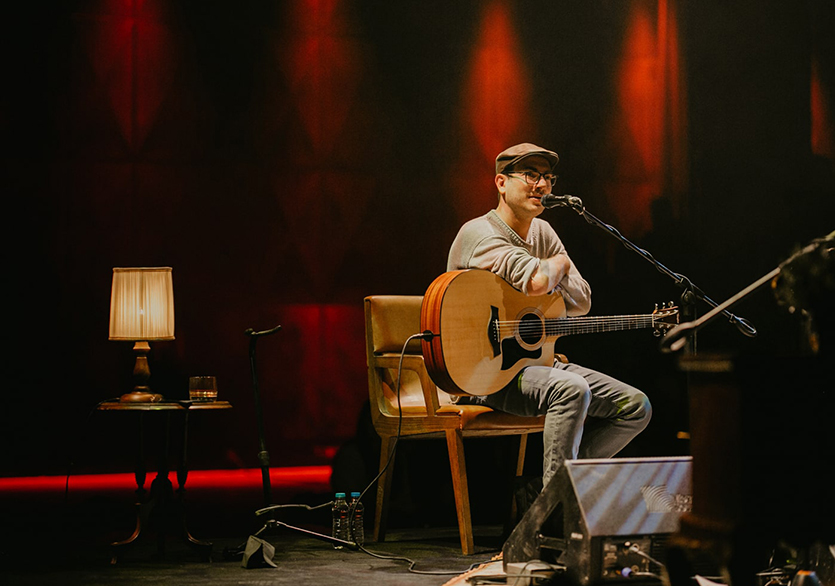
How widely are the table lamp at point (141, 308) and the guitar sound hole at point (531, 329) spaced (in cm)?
142

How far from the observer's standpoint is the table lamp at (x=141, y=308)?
12.3ft

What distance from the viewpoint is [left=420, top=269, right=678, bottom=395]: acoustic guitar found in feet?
11.6

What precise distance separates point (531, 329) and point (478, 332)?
248mm

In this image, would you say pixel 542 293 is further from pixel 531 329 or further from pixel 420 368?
pixel 420 368

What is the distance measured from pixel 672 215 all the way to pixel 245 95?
2361 mm

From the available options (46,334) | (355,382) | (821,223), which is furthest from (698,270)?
(46,334)

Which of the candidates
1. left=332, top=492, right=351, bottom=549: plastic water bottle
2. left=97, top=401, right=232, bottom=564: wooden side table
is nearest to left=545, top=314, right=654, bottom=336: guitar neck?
left=332, top=492, right=351, bottom=549: plastic water bottle

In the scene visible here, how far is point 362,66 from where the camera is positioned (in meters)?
4.92

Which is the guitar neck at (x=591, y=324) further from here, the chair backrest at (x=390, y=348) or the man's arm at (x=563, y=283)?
the chair backrest at (x=390, y=348)

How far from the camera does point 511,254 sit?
12.2 ft

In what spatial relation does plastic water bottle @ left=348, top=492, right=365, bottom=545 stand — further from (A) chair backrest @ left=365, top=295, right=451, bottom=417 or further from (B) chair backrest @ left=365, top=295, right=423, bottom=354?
(B) chair backrest @ left=365, top=295, right=423, bottom=354

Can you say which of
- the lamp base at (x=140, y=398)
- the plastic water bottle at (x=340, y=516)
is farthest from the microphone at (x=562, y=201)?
the lamp base at (x=140, y=398)

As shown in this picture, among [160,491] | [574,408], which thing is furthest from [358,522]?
[574,408]

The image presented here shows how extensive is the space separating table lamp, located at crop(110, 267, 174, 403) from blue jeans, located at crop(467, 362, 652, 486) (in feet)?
4.37
